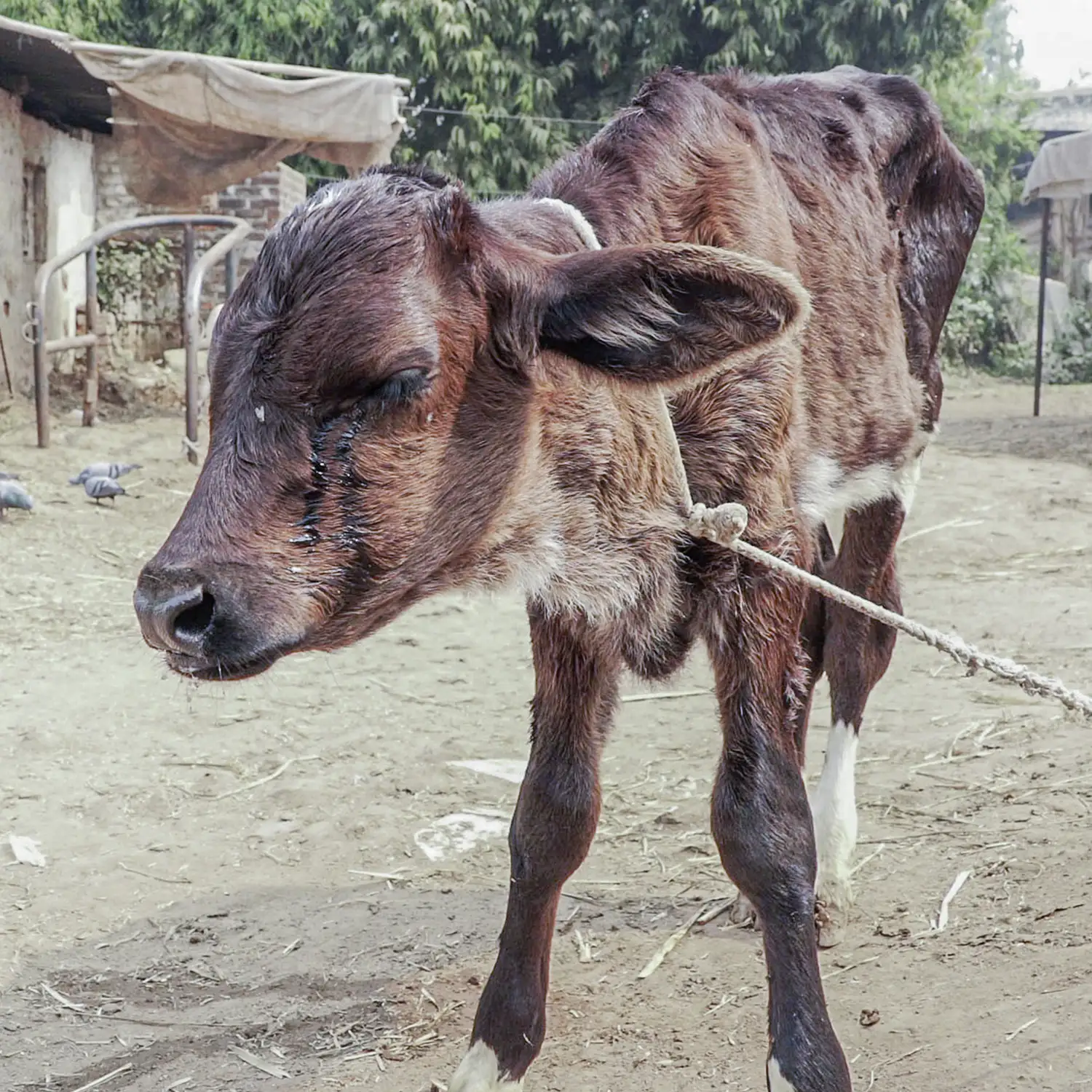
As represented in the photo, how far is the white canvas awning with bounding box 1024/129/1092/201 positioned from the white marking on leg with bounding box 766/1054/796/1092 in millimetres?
11158

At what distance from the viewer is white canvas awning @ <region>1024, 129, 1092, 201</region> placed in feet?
39.4

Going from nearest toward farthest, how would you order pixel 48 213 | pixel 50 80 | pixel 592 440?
pixel 592 440 → pixel 50 80 → pixel 48 213

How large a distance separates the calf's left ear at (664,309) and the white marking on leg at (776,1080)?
1.21 metres

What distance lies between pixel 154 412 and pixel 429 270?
1004cm

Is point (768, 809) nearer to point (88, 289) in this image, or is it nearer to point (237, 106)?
point (237, 106)

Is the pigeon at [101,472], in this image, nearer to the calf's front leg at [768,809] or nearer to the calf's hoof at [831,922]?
the calf's hoof at [831,922]

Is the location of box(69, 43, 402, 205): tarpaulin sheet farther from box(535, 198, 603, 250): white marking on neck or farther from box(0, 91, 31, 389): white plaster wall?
box(535, 198, 603, 250): white marking on neck

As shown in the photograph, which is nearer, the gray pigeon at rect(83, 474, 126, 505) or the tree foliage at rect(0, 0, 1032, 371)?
the gray pigeon at rect(83, 474, 126, 505)

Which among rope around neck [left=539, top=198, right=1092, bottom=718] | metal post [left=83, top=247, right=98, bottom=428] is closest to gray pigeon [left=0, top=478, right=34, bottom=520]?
metal post [left=83, top=247, right=98, bottom=428]

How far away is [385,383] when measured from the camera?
6.27 feet

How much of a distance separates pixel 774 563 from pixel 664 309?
562mm

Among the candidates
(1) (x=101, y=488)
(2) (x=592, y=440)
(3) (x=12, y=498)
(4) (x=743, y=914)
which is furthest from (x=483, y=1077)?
(1) (x=101, y=488)

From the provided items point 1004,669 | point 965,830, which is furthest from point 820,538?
point 1004,669

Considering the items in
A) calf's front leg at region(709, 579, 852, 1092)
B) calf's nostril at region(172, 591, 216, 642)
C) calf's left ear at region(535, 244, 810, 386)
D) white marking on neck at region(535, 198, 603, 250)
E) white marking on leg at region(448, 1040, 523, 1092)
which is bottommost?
white marking on leg at region(448, 1040, 523, 1092)
